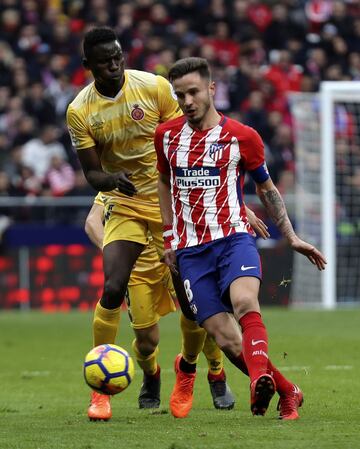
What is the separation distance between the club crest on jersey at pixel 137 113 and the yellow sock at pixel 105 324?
130 centimetres

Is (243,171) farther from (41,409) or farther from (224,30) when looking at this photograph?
(224,30)

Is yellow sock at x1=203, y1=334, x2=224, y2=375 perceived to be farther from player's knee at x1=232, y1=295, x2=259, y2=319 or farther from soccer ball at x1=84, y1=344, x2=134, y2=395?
player's knee at x1=232, y1=295, x2=259, y2=319

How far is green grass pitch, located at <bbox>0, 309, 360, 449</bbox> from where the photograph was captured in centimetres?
659

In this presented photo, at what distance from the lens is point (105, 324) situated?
821 cm

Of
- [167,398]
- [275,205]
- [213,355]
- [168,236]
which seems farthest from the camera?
[167,398]

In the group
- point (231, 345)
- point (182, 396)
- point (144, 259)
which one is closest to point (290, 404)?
point (231, 345)

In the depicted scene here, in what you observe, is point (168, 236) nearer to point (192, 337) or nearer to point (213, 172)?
point (213, 172)

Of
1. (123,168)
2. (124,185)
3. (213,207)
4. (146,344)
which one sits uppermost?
(123,168)

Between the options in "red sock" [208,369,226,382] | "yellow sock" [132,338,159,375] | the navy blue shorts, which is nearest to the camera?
the navy blue shorts

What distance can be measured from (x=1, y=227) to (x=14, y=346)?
18.5 ft

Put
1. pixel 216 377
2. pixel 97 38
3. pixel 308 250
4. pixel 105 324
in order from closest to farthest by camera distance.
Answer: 1. pixel 308 250
2. pixel 97 38
3. pixel 105 324
4. pixel 216 377

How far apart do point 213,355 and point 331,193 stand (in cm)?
1075

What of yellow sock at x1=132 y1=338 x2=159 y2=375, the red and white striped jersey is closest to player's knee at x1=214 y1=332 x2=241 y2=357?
the red and white striped jersey

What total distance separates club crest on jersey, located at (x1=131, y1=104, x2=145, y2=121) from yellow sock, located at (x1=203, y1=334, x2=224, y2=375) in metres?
1.65
